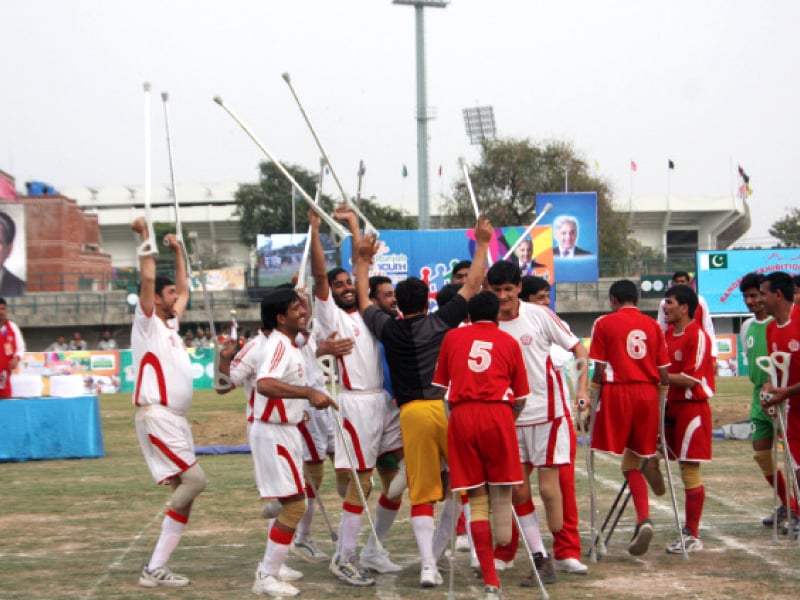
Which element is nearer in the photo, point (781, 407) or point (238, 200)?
point (781, 407)

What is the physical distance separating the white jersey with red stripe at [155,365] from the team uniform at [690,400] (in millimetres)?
4011

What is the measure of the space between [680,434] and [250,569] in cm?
365

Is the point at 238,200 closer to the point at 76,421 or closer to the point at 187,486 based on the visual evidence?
the point at 76,421

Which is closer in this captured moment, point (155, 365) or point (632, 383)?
point (155, 365)

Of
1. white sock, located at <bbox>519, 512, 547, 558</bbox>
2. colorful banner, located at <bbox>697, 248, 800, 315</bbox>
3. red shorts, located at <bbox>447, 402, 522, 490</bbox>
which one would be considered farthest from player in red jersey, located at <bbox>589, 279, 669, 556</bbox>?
colorful banner, located at <bbox>697, 248, 800, 315</bbox>

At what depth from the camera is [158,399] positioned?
27.1 feet

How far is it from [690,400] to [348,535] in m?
3.06

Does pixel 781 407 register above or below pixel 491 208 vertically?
below

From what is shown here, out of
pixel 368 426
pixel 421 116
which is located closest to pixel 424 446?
pixel 368 426

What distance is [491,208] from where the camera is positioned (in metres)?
62.2

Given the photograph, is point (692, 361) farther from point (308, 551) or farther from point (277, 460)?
point (277, 460)

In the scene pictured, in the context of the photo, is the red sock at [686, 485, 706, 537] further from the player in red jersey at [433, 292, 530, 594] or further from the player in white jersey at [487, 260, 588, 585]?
the player in red jersey at [433, 292, 530, 594]

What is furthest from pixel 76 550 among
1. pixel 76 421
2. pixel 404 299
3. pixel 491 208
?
pixel 491 208

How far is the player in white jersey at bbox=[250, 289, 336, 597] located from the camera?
25.6 feet
